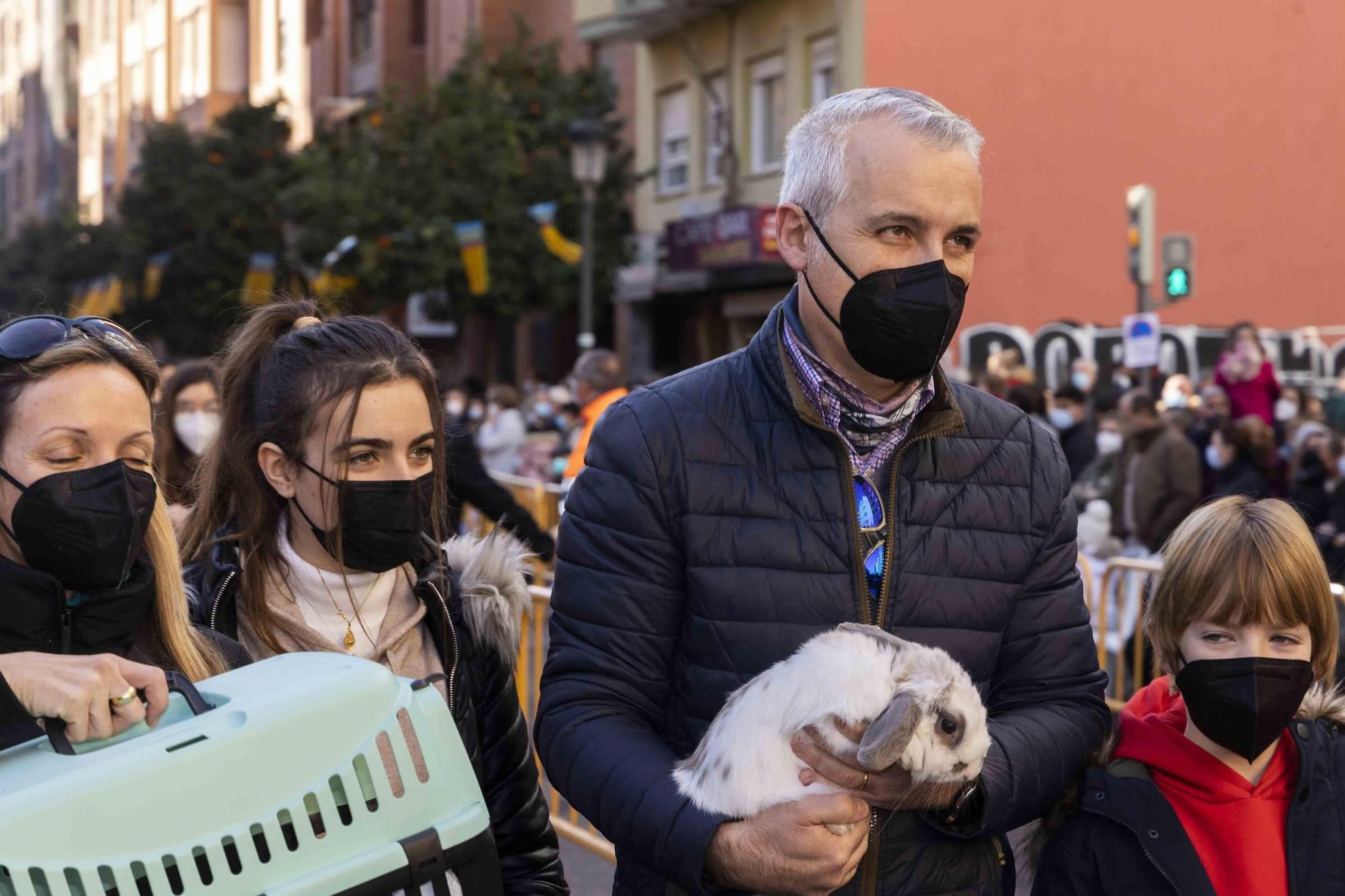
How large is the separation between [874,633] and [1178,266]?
13681mm

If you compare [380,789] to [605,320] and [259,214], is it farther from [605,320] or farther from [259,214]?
[259,214]

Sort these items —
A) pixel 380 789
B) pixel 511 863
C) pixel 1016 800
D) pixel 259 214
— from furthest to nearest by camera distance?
pixel 259 214
pixel 511 863
pixel 1016 800
pixel 380 789

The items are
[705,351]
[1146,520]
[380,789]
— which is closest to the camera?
[380,789]

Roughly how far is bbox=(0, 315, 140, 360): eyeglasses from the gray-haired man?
87cm

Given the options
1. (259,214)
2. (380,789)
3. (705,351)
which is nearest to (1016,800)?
(380,789)

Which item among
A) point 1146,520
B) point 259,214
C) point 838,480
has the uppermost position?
point 259,214

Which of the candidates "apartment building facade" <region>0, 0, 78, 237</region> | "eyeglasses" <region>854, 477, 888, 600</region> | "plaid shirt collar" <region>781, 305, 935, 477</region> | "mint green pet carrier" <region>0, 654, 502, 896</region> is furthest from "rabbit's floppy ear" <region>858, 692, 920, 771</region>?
"apartment building facade" <region>0, 0, 78, 237</region>

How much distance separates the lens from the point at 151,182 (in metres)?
33.3

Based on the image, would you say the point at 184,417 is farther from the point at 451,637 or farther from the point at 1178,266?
the point at 1178,266

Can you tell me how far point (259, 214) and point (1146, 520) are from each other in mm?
25449

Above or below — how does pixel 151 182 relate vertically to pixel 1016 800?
above

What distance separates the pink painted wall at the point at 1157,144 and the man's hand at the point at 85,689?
21136 mm

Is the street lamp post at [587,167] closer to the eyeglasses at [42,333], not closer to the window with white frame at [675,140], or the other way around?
the window with white frame at [675,140]

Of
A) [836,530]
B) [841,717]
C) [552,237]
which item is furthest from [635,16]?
[841,717]
